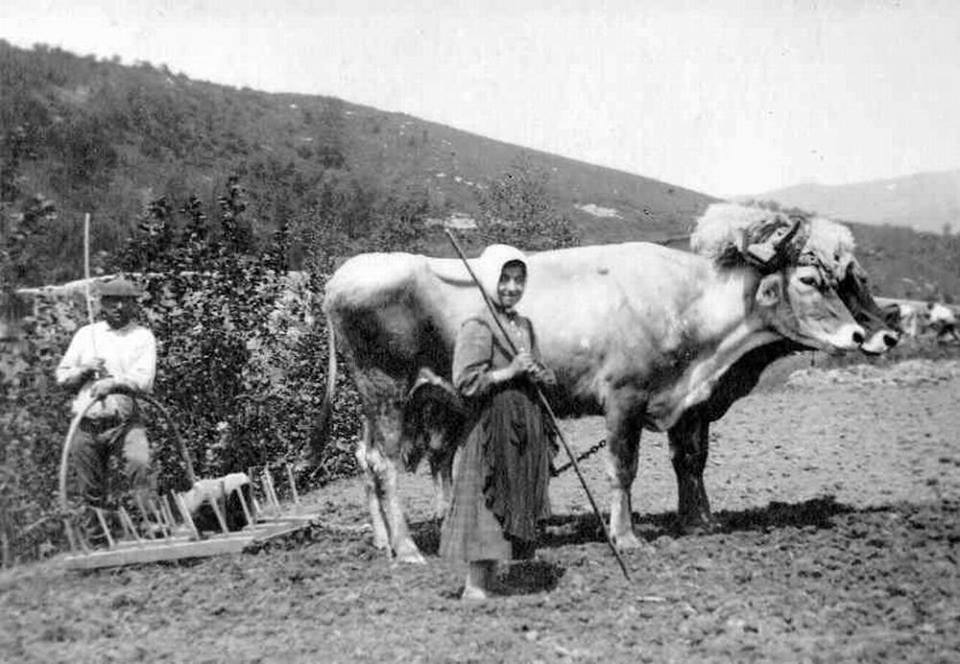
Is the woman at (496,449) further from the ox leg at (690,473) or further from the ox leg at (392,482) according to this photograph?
the ox leg at (690,473)

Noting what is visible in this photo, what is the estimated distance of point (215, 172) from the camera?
4319cm

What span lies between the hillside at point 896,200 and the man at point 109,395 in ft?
18.2

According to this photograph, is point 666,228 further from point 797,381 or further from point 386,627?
point 386,627

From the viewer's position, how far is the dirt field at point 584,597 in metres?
5.48

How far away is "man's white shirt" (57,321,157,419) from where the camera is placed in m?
8.07

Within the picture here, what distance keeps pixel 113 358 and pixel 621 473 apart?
4.01 m

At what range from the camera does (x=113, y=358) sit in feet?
26.7

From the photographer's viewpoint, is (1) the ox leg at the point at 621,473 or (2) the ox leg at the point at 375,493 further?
(2) the ox leg at the point at 375,493

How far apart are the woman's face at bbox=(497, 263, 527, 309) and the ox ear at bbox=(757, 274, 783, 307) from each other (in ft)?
9.12

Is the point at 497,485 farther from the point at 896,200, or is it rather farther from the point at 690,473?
the point at 896,200

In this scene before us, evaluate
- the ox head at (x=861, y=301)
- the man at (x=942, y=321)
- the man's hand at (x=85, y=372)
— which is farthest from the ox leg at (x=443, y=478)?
the man at (x=942, y=321)

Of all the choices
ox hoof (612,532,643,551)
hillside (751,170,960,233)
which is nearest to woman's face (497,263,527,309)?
Answer: ox hoof (612,532,643,551)

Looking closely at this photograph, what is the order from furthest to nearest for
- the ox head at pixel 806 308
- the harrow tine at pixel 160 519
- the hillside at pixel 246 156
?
the hillside at pixel 246 156
the ox head at pixel 806 308
the harrow tine at pixel 160 519

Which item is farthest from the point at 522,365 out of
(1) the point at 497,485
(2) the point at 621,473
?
(2) the point at 621,473
